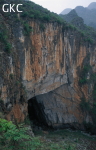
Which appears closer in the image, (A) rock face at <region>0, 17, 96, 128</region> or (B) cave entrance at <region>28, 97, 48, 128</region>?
(A) rock face at <region>0, 17, 96, 128</region>

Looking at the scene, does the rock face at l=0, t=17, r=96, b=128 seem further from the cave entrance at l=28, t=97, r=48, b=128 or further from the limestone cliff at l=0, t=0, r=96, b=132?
the cave entrance at l=28, t=97, r=48, b=128

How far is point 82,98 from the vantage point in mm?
15125

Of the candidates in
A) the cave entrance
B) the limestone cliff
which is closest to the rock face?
the limestone cliff

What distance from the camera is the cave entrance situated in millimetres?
15548

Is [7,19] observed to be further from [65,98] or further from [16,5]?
[65,98]

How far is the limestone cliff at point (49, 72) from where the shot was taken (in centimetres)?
983

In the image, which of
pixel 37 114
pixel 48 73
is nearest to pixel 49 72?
pixel 48 73

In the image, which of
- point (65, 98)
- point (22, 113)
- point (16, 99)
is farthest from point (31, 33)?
point (65, 98)

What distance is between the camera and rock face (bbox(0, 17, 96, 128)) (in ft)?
A: 32.3

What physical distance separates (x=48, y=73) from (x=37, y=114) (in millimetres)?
5448

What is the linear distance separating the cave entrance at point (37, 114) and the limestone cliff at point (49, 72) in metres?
0.35

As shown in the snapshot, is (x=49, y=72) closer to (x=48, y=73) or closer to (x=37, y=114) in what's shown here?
(x=48, y=73)

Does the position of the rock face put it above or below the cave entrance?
above

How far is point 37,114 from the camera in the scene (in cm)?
1616
